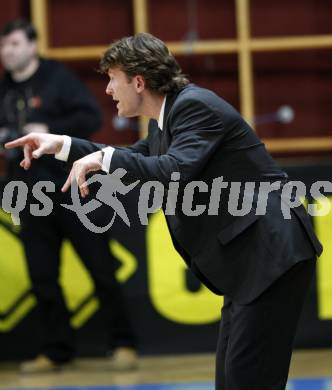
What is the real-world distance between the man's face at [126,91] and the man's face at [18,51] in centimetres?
229

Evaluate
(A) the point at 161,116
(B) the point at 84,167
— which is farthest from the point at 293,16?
(B) the point at 84,167

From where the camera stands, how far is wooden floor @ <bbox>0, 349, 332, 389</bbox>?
461 centimetres

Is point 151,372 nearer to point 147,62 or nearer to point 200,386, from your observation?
point 200,386

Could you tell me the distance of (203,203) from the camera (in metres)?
2.74

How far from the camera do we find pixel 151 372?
483cm

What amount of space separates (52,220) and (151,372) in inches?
39.3

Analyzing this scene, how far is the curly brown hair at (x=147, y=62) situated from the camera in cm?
276

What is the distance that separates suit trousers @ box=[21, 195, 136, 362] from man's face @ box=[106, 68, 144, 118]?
211 centimetres

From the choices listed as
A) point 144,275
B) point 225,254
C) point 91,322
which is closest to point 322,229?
point 144,275

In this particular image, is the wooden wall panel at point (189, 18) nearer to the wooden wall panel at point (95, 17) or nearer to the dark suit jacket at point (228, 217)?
the wooden wall panel at point (95, 17)

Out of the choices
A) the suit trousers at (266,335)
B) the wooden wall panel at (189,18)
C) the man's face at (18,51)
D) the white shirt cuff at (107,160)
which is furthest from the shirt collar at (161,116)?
the wooden wall panel at (189,18)

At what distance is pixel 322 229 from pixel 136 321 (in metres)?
1.21

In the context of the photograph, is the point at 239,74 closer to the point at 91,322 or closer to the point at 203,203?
the point at 91,322

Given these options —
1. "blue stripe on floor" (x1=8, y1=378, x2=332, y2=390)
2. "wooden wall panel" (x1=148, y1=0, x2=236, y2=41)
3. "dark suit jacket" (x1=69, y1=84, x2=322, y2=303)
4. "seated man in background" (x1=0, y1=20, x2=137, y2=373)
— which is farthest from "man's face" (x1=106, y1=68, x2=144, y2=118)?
"wooden wall panel" (x1=148, y1=0, x2=236, y2=41)
